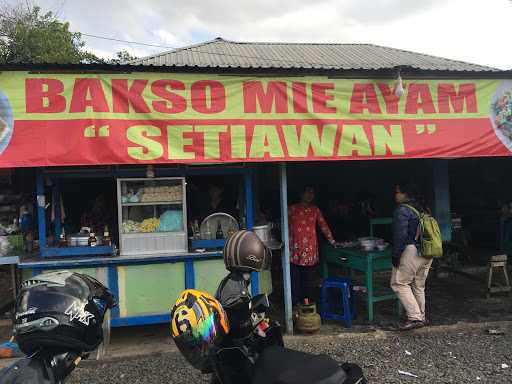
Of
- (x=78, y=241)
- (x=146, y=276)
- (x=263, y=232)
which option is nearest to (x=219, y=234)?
(x=263, y=232)

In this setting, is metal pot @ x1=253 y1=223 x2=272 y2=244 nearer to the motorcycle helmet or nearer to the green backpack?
the green backpack

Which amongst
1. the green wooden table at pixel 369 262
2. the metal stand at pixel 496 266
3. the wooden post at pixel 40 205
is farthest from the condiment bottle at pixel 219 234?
the metal stand at pixel 496 266

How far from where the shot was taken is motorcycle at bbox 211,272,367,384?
217 centimetres

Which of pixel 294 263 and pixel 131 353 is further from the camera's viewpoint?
pixel 294 263

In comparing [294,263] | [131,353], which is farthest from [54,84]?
[294,263]

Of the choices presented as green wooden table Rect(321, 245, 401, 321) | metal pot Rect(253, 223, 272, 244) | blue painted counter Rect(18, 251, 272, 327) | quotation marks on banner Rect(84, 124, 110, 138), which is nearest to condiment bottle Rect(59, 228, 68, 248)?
blue painted counter Rect(18, 251, 272, 327)

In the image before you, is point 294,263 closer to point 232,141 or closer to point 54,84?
point 232,141

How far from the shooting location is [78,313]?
2213mm

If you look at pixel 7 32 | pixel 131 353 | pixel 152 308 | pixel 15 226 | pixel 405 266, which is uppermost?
pixel 7 32

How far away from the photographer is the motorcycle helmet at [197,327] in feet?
6.88

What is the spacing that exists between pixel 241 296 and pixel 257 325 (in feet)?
1.00

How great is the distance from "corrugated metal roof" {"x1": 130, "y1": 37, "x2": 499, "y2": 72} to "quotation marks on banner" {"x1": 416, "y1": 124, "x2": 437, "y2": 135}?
13.1 feet

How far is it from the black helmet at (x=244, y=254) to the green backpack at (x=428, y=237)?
2765mm

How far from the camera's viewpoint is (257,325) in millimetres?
2770
